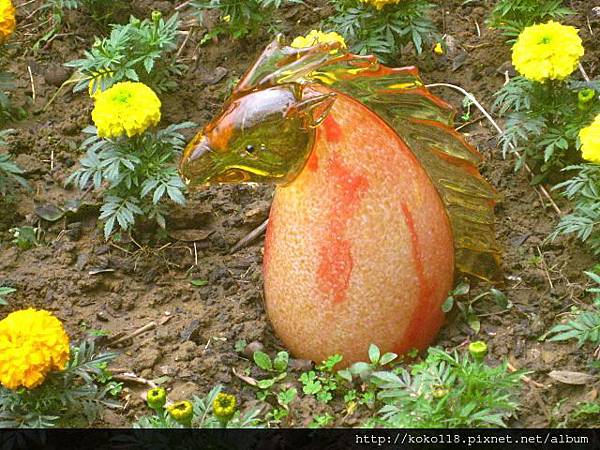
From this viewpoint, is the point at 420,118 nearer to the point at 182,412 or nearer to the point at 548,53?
the point at 548,53

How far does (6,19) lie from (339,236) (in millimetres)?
2080

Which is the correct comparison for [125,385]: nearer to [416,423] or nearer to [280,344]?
[280,344]

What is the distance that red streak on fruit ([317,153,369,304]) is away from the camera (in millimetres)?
3162

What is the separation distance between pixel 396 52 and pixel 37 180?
5.26 ft

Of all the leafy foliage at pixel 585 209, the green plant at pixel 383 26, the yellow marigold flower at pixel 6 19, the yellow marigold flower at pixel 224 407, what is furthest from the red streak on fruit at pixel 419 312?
the yellow marigold flower at pixel 6 19

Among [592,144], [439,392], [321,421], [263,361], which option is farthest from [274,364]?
[592,144]

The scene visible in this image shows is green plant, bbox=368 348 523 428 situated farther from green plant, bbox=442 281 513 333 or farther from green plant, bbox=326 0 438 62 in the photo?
green plant, bbox=326 0 438 62

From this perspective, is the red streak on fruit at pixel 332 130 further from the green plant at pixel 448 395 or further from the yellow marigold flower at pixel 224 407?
the yellow marigold flower at pixel 224 407

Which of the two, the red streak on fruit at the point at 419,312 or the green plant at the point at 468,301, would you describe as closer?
the red streak on fruit at the point at 419,312

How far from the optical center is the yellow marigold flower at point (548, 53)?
12.0 feet

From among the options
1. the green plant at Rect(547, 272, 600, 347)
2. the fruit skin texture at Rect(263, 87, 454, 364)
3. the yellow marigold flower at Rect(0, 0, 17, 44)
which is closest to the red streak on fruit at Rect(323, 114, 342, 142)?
the fruit skin texture at Rect(263, 87, 454, 364)

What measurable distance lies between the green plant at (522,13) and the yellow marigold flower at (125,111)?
1.46 metres

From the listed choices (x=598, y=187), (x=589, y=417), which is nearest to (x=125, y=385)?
(x=589, y=417)

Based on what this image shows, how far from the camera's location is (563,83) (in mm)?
3891
